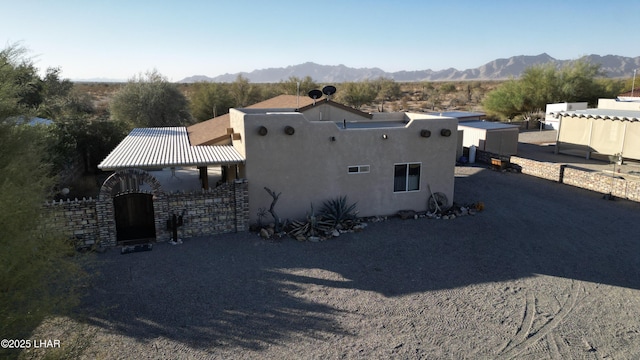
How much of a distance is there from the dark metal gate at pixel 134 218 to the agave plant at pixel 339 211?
19.8 feet

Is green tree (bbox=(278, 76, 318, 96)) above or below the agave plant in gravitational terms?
above

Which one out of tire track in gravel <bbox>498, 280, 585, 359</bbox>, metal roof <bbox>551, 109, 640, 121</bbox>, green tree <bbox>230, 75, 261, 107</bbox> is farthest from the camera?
green tree <bbox>230, 75, 261, 107</bbox>

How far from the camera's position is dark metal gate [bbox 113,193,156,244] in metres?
14.0

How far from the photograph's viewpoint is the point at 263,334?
920 centimetres

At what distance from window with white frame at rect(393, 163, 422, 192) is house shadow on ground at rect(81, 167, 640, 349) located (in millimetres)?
1438

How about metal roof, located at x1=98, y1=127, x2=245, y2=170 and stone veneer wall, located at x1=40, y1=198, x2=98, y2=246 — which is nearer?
stone veneer wall, located at x1=40, y1=198, x2=98, y2=246

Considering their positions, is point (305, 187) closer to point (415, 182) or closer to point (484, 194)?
point (415, 182)

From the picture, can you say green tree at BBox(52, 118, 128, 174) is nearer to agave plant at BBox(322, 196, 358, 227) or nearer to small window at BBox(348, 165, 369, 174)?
agave plant at BBox(322, 196, 358, 227)

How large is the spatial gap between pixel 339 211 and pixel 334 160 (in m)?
1.89

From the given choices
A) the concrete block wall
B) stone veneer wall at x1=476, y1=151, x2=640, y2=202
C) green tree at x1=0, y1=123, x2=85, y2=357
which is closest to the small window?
green tree at x1=0, y1=123, x2=85, y2=357

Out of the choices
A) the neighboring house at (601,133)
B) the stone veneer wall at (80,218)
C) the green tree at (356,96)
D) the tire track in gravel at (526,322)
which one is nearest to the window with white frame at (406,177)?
the tire track in gravel at (526,322)

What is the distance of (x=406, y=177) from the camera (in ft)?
55.6

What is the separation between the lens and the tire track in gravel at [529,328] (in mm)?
8789

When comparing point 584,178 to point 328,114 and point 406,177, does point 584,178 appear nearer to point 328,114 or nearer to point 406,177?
point 406,177
